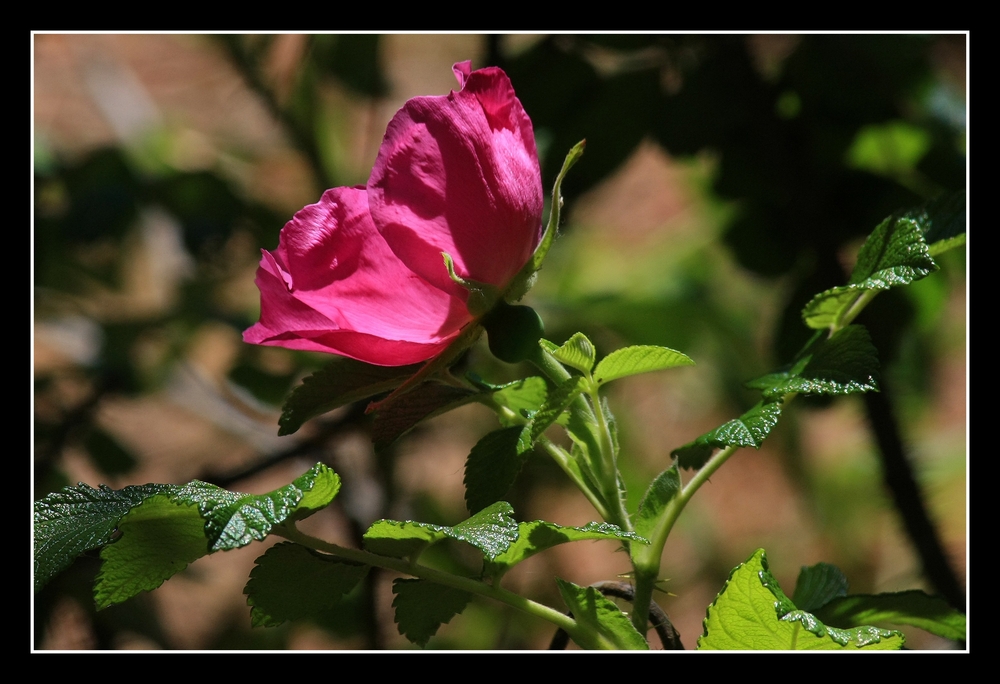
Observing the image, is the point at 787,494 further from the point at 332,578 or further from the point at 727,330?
the point at 332,578

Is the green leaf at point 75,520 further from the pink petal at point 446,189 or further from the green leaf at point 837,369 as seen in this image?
the green leaf at point 837,369

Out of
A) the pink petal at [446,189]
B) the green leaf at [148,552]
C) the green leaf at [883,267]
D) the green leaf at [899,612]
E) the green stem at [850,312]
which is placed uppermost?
the pink petal at [446,189]

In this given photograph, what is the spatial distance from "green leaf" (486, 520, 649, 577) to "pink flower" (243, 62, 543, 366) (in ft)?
0.26

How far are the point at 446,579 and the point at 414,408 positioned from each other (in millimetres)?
70

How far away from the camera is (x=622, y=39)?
25.5 inches

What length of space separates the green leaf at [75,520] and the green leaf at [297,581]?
0.17ft

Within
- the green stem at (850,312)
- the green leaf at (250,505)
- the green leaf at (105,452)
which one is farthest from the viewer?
the green leaf at (105,452)

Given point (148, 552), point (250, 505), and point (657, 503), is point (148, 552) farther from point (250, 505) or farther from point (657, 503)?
point (657, 503)

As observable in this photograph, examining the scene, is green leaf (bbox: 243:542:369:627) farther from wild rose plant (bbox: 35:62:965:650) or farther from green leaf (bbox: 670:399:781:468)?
green leaf (bbox: 670:399:781:468)

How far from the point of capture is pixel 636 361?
344 millimetres

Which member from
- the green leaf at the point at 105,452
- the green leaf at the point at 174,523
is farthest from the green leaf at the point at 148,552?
the green leaf at the point at 105,452

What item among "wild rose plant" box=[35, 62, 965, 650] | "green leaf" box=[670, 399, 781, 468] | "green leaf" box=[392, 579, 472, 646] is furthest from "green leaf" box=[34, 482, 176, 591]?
"green leaf" box=[670, 399, 781, 468]

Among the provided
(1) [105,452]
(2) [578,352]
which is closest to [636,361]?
(2) [578,352]

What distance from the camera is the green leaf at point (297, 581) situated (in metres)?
0.34
